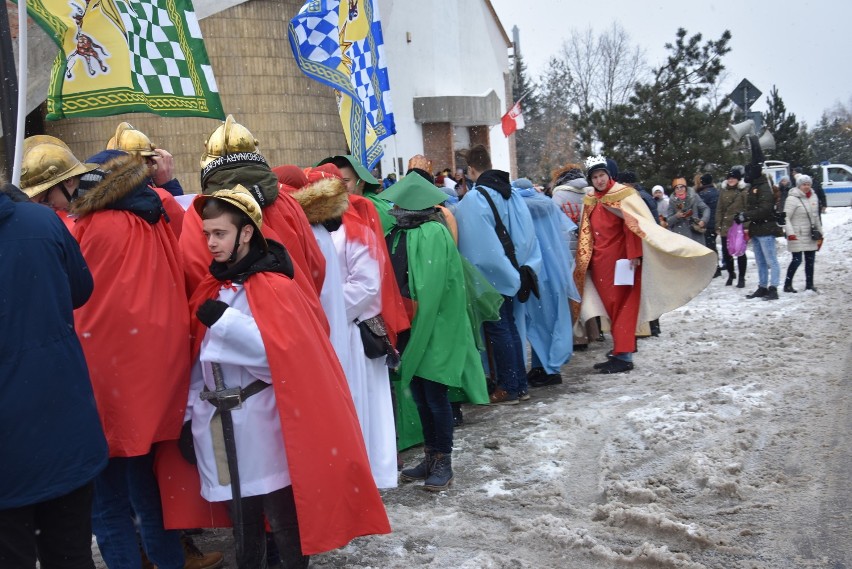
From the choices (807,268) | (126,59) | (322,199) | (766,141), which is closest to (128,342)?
(322,199)

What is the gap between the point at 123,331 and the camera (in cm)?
370

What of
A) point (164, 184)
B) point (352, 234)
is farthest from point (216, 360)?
point (164, 184)

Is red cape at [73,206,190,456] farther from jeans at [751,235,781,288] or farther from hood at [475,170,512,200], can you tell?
jeans at [751,235,781,288]

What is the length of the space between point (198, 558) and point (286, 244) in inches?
65.4

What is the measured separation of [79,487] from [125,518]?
0.89m

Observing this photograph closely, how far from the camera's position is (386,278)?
17.1 feet

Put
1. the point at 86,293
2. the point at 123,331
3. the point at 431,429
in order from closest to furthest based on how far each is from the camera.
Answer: the point at 86,293 → the point at 123,331 → the point at 431,429

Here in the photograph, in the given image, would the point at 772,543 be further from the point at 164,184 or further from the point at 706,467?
the point at 164,184

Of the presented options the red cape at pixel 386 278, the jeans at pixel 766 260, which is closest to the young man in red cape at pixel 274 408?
the red cape at pixel 386 278

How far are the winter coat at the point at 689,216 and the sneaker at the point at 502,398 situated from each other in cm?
778

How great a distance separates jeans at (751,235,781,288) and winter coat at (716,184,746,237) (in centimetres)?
122

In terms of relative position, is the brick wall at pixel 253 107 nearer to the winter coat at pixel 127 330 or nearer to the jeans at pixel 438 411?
the jeans at pixel 438 411

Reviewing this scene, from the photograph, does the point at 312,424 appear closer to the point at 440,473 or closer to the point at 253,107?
the point at 440,473

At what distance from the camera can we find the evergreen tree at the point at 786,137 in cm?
3644
